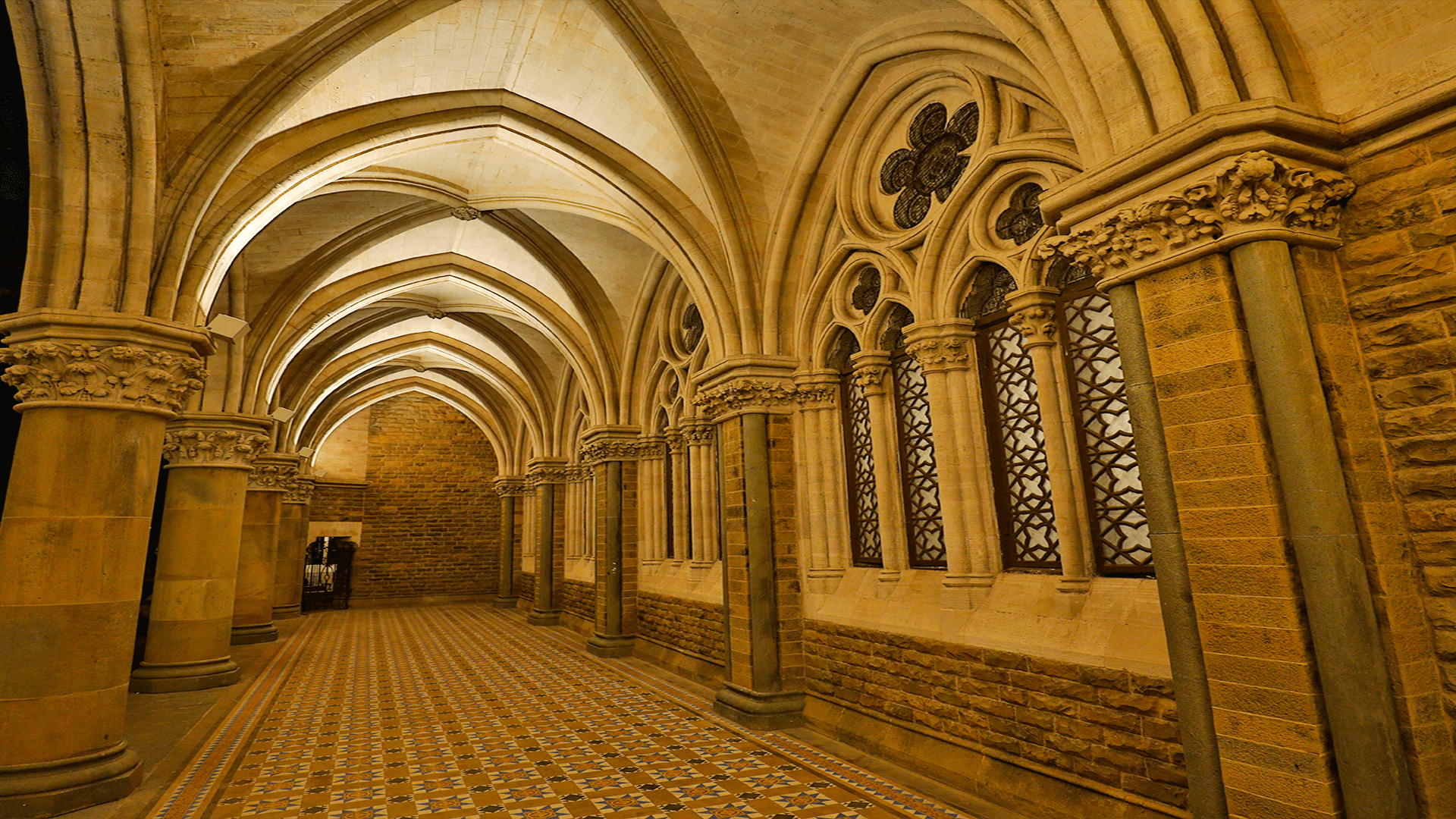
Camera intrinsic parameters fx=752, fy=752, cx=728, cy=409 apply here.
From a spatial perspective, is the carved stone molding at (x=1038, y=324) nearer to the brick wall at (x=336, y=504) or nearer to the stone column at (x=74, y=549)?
the stone column at (x=74, y=549)

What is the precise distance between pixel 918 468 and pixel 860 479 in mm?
730

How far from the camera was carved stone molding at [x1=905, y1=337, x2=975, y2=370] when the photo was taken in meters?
5.30

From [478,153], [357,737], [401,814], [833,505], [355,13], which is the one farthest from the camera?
[478,153]

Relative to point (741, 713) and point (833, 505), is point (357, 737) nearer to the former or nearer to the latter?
point (741, 713)

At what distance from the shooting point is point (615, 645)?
396 inches

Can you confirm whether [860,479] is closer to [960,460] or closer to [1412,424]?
[960,460]

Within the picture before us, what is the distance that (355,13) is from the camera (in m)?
5.42

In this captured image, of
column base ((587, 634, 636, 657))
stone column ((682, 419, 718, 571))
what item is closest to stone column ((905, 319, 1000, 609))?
stone column ((682, 419, 718, 571))

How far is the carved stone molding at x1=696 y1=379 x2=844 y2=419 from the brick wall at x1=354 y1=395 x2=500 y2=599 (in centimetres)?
1629

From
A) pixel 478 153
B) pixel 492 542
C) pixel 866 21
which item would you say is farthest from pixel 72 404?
pixel 492 542

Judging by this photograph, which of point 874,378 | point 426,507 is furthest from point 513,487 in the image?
point 874,378

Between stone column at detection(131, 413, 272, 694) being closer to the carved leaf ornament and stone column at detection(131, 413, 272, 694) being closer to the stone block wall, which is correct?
the stone block wall

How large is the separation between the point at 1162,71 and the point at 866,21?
299 centimetres

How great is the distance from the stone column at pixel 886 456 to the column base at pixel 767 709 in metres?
1.44
